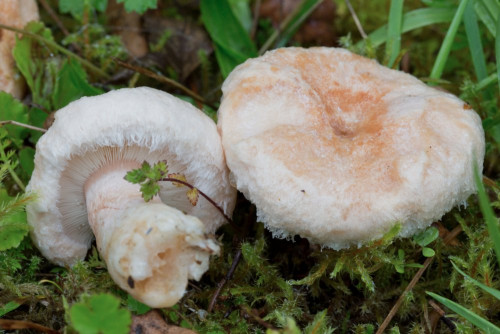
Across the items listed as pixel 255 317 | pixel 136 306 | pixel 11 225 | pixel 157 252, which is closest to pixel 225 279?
pixel 255 317

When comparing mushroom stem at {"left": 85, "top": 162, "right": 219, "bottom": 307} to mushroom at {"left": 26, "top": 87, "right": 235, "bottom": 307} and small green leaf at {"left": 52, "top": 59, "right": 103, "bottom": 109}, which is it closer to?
mushroom at {"left": 26, "top": 87, "right": 235, "bottom": 307}

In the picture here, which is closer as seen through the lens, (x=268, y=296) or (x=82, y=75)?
(x=268, y=296)

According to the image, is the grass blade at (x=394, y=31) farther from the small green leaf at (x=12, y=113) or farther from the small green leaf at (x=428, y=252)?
the small green leaf at (x=12, y=113)

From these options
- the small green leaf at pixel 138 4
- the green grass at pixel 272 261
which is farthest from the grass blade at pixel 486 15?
the small green leaf at pixel 138 4

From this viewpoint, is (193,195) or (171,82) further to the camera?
(171,82)

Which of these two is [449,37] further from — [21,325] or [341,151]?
[21,325]

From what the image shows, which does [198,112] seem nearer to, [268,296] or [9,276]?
[268,296]

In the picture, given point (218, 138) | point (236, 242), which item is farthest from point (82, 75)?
point (236, 242)
